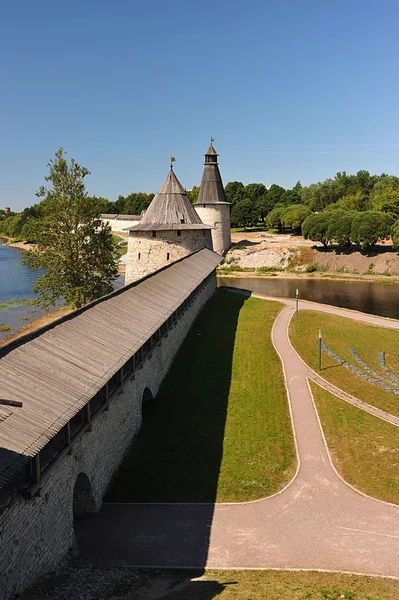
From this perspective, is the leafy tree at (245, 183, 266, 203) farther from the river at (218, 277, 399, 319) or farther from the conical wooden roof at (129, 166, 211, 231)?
the conical wooden roof at (129, 166, 211, 231)

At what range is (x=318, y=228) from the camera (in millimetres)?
66000

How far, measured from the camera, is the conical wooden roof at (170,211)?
35.8 m

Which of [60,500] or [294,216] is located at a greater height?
[294,216]

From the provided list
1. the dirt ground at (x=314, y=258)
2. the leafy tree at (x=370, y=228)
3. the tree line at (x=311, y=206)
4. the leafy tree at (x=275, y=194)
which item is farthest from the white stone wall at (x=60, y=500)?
the leafy tree at (x=275, y=194)

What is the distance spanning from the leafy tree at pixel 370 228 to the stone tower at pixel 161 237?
31099 millimetres

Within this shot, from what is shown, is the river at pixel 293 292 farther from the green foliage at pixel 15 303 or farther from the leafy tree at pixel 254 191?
the leafy tree at pixel 254 191

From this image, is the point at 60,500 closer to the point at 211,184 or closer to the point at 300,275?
the point at 300,275

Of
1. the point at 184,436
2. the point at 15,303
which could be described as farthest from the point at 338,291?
the point at 184,436

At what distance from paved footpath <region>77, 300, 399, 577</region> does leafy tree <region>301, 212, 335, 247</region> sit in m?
54.7

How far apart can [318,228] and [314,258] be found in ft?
12.9

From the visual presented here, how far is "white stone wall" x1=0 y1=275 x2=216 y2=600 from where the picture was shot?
7.97 meters

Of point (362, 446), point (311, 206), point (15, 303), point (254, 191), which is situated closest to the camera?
point (362, 446)

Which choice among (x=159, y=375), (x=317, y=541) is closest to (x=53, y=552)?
(x=317, y=541)

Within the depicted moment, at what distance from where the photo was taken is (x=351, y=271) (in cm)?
6200
